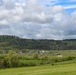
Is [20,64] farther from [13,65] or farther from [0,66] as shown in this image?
[0,66]

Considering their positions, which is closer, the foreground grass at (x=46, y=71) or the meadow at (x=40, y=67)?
the foreground grass at (x=46, y=71)

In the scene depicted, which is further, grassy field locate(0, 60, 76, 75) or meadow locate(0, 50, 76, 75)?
meadow locate(0, 50, 76, 75)

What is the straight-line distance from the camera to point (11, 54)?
11206 cm

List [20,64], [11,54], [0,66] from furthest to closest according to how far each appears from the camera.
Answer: [11,54] → [20,64] → [0,66]

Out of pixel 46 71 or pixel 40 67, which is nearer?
pixel 46 71

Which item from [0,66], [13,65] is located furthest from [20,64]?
[0,66]

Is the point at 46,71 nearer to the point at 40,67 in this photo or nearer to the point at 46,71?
the point at 46,71

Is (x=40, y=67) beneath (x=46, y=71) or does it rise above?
beneath

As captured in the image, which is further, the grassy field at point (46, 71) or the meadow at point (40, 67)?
the meadow at point (40, 67)

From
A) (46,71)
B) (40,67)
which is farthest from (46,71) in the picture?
(40,67)

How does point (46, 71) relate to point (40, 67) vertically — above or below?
above

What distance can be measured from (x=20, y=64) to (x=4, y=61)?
6.92 meters

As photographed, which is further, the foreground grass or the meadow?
the meadow

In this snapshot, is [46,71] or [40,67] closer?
[46,71]
